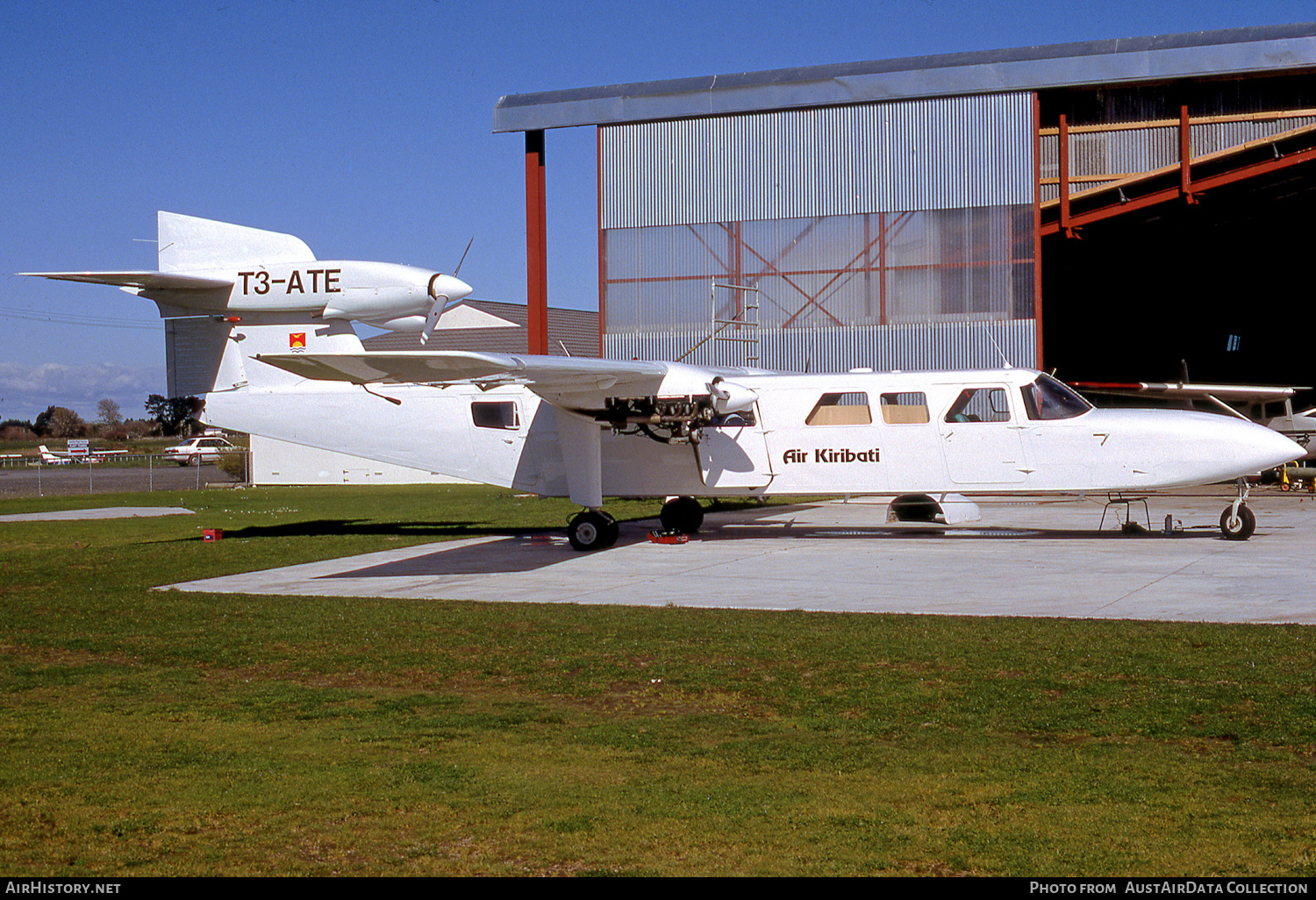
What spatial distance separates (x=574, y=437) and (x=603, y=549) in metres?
1.77

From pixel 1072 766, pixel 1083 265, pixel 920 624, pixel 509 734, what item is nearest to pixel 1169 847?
pixel 1072 766

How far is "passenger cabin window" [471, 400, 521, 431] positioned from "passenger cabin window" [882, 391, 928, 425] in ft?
19.4

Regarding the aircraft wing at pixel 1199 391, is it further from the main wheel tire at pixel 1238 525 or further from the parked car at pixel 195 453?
the parked car at pixel 195 453

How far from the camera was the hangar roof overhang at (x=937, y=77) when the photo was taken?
88.0 feet

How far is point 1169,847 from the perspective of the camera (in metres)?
4.74

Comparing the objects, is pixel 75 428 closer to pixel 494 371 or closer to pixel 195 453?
pixel 195 453

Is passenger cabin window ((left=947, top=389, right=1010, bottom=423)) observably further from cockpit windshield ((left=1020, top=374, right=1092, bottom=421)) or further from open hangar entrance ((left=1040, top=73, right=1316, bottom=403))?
open hangar entrance ((left=1040, top=73, right=1316, bottom=403))

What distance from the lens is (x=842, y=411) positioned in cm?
1775

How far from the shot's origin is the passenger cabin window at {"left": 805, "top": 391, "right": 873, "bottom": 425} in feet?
57.8

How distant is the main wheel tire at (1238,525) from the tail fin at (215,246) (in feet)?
45.7

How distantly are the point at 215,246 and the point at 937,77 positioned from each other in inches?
734

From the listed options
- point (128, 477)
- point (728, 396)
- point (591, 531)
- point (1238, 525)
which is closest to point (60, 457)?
point (128, 477)

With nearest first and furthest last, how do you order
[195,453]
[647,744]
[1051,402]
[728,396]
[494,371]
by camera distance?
1. [647,744]
2. [494,371]
3. [1051,402]
4. [728,396]
5. [195,453]

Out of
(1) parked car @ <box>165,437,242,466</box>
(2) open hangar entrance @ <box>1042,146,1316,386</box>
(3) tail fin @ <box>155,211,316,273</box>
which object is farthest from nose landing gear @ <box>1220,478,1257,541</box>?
(1) parked car @ <box>165,437,242,466</box>
